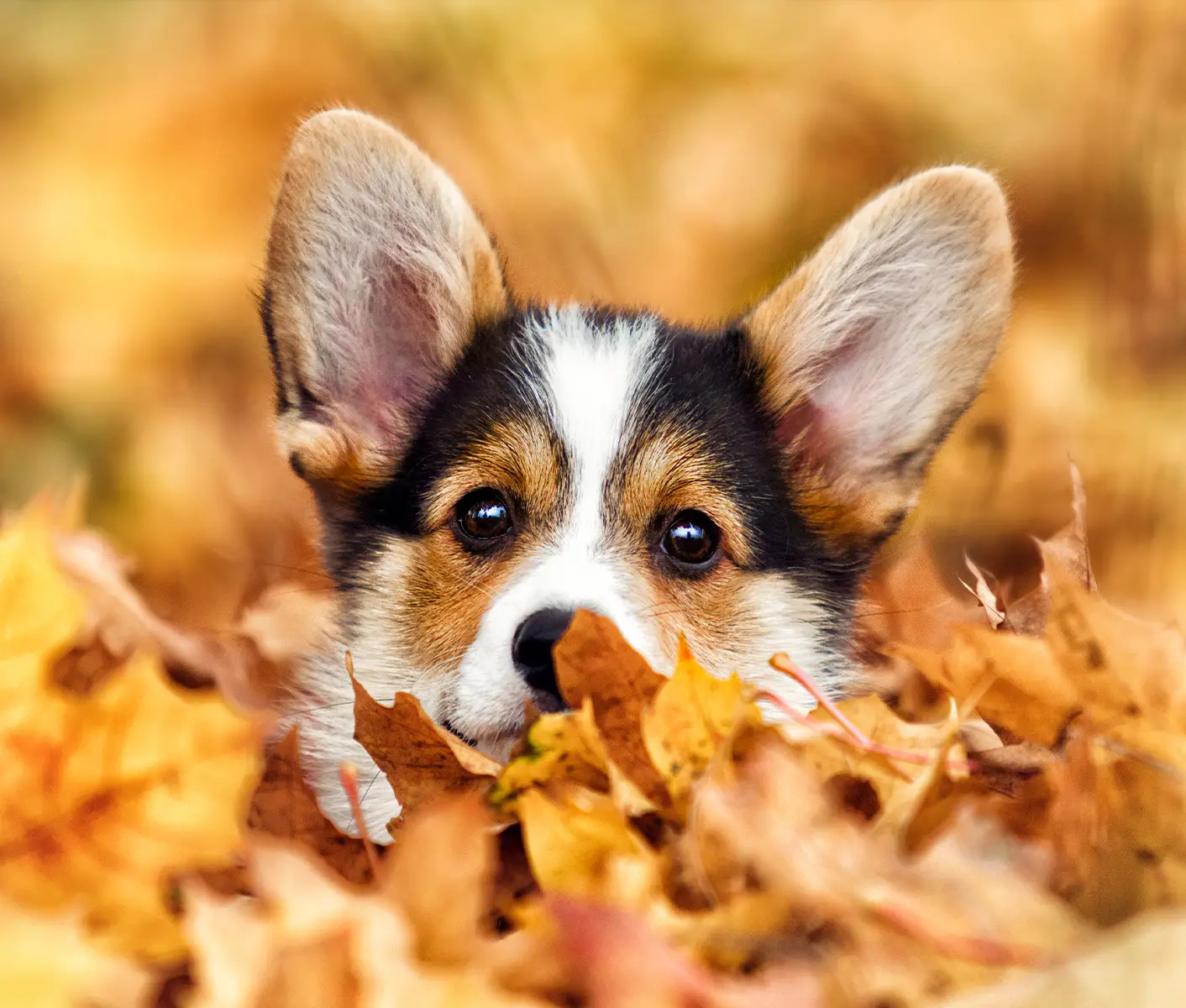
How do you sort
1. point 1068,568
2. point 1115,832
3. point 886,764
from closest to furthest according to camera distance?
point 1115,832 < point 886,764 < point 1068,568

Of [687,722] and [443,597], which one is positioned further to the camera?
[443,597]

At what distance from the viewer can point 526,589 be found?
6.18 feet

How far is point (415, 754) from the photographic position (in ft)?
5.00

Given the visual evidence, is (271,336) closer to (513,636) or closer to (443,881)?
(513,636)

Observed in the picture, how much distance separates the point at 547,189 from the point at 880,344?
79.8 inches

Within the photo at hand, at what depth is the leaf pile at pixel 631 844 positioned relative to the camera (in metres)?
1.00

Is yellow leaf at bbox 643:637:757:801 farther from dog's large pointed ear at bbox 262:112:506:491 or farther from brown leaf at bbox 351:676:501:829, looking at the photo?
dog's large pointed ear at bbox 262:112:506:491

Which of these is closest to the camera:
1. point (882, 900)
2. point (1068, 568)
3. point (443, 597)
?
point (882, 900)

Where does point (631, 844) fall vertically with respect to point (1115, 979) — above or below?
below

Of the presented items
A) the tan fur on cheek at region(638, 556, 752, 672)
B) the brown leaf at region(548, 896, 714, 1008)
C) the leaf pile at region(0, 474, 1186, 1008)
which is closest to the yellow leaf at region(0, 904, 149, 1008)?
the leaf pile at region(0, 474, 1186, 1008)

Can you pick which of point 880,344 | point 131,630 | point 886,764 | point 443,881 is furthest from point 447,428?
point 443,881

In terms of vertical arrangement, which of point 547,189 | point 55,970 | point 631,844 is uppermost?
point 55,970

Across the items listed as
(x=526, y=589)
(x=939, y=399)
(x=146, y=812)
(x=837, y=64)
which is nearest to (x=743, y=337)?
(x=939, y=399)

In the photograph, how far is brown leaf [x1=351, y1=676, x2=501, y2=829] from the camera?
4.90 ft
